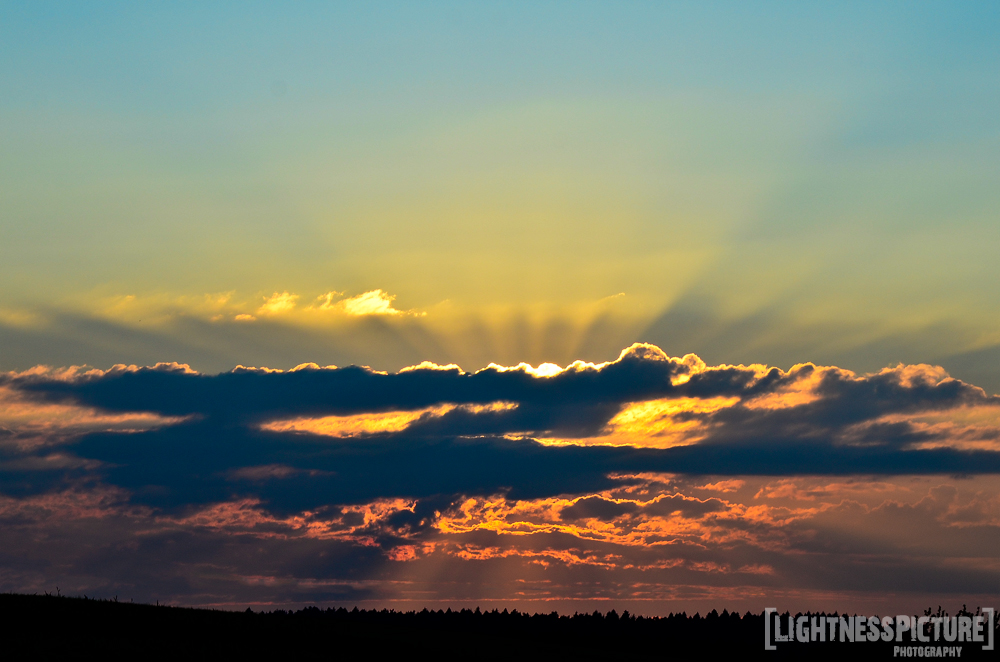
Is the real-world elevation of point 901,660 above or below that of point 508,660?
below

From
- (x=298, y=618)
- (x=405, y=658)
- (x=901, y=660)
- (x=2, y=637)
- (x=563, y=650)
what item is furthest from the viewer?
(x=901, y=660)

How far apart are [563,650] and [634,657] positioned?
8344mm

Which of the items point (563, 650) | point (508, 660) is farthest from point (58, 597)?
point (563, 650)

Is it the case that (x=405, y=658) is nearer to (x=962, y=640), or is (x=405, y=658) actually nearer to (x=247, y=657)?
(x=247, y=657)

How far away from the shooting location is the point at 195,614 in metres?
96.0

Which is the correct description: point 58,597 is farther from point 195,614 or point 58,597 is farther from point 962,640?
point 962,640

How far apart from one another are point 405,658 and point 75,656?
29579mm

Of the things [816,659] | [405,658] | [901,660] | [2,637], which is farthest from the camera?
[816,659]

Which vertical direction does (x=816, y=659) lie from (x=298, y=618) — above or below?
below

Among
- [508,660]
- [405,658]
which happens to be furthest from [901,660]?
[405,658]

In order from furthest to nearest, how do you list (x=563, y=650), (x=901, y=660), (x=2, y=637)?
(x=901, y=660), (x=563, y=650), (x=2, y=637)

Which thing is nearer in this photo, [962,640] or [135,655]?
[135,655]

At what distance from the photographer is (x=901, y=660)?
166 meters

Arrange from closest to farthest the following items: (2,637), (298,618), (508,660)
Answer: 1. (2,637)
2. (508,660)
3. (298,618)
